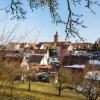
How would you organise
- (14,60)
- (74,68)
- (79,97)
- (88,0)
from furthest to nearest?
(74,68) < (79,97) < (14,60) < (88,0)

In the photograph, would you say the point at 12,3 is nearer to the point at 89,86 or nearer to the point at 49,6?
the point at 49,6

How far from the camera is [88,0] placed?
429 cm

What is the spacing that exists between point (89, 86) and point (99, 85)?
58.2 inches

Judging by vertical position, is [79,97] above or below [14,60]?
below

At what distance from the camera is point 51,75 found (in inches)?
2121

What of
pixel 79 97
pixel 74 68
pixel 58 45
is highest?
pixel 58 45

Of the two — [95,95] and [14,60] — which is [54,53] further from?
[14,60]

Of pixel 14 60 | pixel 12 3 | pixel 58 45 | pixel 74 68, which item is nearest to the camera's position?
pixel 12 3

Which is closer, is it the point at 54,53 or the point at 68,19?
the point at 68,19

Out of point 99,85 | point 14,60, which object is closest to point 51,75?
point 99,85

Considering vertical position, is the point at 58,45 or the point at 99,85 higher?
the point at 58,45

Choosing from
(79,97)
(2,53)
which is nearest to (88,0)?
(2,53)

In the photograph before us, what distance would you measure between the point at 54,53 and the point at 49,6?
76718mm

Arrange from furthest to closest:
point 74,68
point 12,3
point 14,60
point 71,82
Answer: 1. point 74,68
2. point 71,82
3. point 14,60
4. point 12,3
